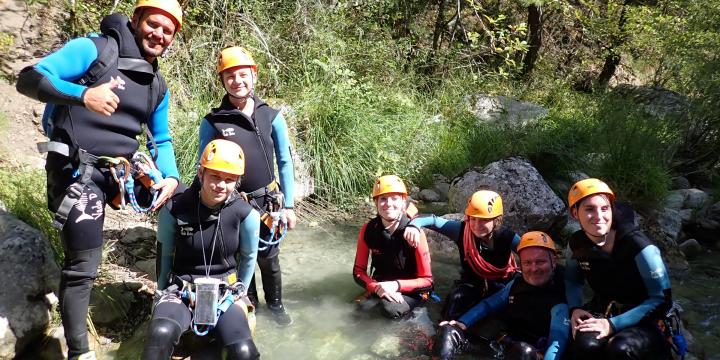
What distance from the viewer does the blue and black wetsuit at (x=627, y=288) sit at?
317cm

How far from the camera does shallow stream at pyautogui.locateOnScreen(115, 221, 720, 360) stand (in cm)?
390

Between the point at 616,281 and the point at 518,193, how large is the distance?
3.08m

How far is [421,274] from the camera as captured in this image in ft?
13.8

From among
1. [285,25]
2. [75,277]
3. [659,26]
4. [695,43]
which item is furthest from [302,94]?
[659,26]

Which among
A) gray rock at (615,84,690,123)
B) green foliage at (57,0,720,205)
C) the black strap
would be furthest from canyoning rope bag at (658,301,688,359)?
gray rock at (615,84,690,123)

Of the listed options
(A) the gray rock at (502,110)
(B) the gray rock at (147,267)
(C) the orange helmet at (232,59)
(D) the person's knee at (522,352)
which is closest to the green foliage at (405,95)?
(A) the gray rock at (502,110)

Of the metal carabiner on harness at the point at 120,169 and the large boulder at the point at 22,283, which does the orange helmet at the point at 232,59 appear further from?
the large boulder at the point at 22,283

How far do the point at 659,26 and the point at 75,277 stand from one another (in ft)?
37.7

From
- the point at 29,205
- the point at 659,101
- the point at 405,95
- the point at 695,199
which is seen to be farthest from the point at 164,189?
the point at 659,101

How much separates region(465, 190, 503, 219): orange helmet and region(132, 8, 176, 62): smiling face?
8.25 feet

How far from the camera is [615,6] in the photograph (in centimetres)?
1170

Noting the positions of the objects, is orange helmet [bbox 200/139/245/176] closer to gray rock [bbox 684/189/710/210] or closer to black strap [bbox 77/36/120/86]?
black strap [bbox 77/36/120/86]

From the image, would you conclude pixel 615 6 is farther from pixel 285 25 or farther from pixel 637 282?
pixel 637 282

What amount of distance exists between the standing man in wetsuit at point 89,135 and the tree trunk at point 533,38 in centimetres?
990
